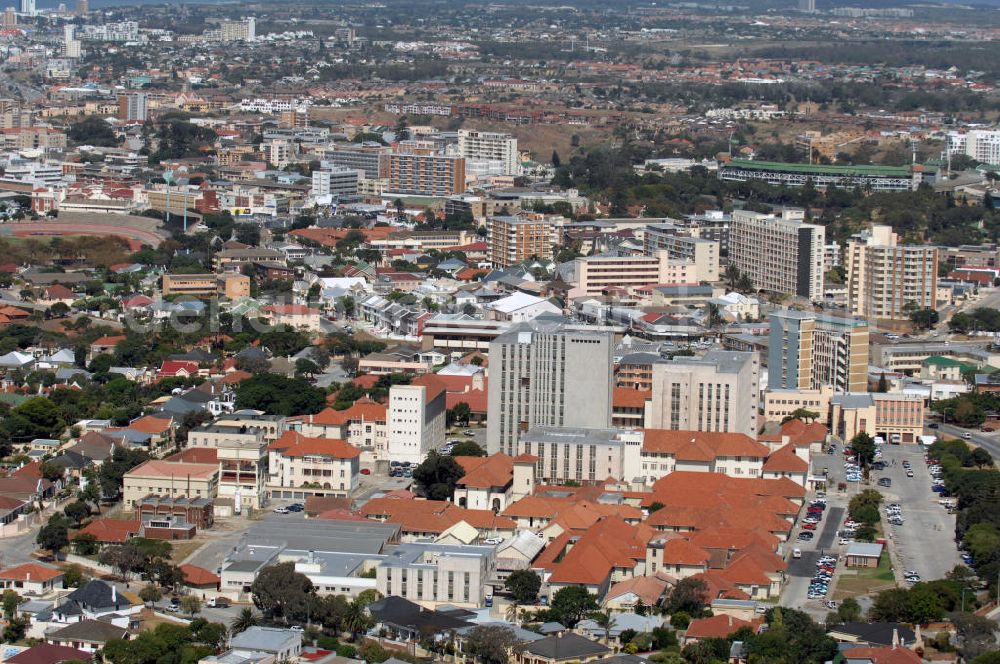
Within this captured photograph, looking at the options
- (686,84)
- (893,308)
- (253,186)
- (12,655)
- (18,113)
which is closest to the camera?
(12,655)

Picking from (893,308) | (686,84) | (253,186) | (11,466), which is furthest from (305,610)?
(686,84)

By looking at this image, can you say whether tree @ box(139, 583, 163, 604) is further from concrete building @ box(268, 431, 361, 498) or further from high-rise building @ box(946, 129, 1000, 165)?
high-rise building @ box(946, 129, 1000, 165)

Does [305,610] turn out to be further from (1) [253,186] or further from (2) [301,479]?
(1) [253,186]

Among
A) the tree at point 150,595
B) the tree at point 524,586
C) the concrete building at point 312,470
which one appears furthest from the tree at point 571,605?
the concrete building at point 312,470

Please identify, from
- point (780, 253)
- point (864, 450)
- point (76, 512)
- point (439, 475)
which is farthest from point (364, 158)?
point (76, 512)

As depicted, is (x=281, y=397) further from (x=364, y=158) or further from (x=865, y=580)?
(x=364, y=158)
